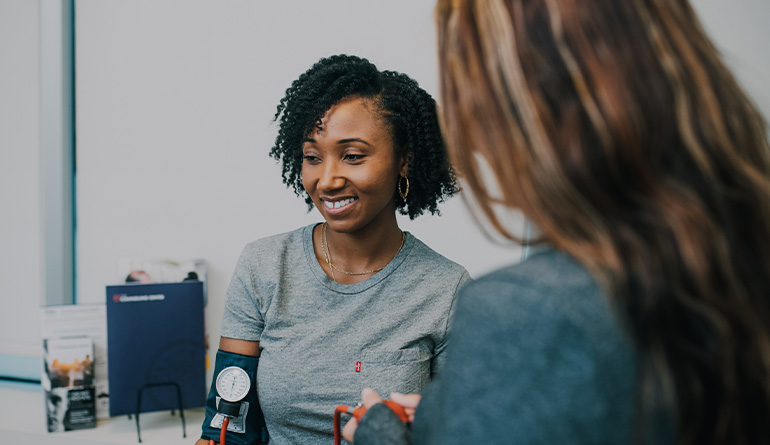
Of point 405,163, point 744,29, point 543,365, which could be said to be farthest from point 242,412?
point 744,29

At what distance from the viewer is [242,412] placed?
129 cm

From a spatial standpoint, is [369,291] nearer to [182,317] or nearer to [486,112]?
[182,317]

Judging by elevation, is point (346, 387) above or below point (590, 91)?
below

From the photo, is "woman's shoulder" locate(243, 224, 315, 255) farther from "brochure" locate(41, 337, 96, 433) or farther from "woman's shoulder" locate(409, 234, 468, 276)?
"brochure" locate(41, 337, 96, 433)

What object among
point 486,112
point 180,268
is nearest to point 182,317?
point 180,268

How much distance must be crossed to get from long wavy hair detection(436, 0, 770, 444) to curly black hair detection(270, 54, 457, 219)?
0.79 meters

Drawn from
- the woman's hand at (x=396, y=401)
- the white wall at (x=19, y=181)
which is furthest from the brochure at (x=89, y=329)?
the woman's hand at (x=396, y=401)

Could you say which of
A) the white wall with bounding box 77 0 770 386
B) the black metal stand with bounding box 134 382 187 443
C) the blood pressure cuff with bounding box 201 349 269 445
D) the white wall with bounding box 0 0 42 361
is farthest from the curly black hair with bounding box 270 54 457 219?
the white wall with bounding box 0 0 42 361

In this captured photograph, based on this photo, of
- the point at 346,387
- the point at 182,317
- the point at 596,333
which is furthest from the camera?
the point at 182,317

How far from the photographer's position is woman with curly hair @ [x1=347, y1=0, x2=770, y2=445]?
0.49 metres

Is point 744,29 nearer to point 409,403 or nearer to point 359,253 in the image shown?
point 359,253

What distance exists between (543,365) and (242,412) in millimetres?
961

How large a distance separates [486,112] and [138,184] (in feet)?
5.70

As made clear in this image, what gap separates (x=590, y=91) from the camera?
20.5 inches
